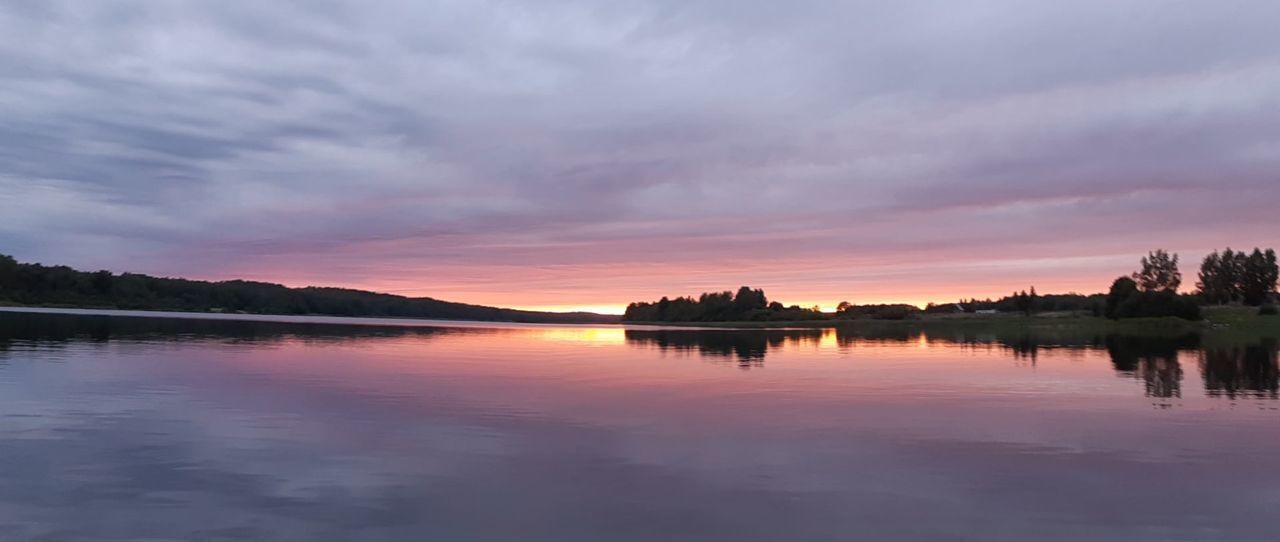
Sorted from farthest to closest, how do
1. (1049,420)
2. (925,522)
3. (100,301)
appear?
(100,301), (1049,420), (925,522)

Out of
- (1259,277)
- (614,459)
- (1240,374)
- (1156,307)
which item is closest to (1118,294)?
(1156,307)

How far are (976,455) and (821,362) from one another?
2925cm

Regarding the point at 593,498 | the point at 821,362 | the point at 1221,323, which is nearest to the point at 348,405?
the point at 593,498

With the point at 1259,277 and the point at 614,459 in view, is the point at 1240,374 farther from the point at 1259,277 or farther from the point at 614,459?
the point at 1259,277

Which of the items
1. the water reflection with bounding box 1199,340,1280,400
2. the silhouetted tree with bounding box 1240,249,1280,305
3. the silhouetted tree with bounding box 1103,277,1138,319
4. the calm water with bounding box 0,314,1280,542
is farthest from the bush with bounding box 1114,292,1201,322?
the calm water with bounding box 0,314,1280,542

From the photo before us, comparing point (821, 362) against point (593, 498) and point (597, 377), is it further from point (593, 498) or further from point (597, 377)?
point (593, 498)

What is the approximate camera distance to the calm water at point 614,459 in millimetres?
11539

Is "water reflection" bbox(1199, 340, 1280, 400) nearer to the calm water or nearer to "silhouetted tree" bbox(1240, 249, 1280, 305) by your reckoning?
the calm water

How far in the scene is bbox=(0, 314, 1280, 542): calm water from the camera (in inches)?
454

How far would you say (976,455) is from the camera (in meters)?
16.9

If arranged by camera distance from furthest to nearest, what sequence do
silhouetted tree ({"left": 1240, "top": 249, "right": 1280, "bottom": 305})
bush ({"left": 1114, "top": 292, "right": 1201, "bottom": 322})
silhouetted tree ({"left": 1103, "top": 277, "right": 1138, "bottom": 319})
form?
silhouetted tree ({"left": 1240, "top": 249, "right": 1280, "bottom": 305})
silhouetted tree ({"left": 1103, "top": 277, "right": 1138, "bottom": 319})
bush ({"left": 1114, "top": 292, "right": 1201, "bottom": 322})

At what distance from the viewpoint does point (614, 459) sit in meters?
16.0

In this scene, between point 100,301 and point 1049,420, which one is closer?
point 1049,420

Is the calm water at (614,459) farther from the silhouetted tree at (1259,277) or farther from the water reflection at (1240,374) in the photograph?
the silhouetted tree at (1259,277)
